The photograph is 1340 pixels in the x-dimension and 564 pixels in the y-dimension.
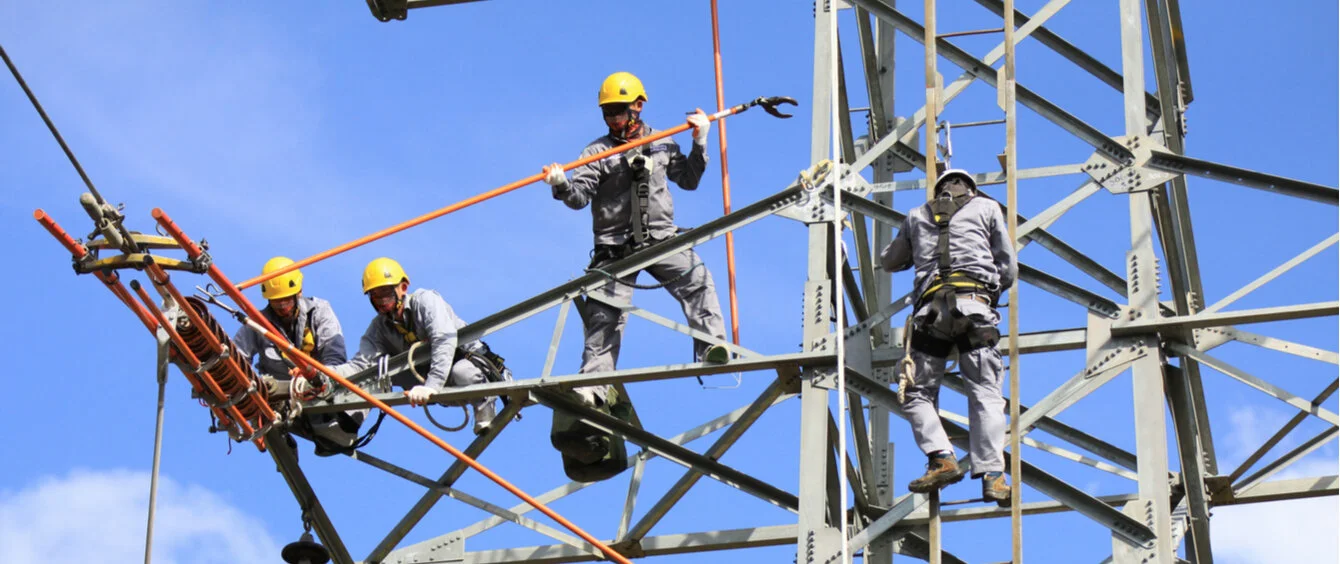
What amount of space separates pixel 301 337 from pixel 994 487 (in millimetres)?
5948

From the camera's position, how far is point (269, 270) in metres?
16.8

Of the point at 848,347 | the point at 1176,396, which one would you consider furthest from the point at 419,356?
the point at 1176,396

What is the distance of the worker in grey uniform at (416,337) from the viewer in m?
15.2

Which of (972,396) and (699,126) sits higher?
(699,126)

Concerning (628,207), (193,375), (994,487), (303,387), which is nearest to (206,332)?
(193,375)

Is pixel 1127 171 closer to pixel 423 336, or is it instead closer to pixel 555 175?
pixel 555 175

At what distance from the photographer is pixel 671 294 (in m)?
15.6

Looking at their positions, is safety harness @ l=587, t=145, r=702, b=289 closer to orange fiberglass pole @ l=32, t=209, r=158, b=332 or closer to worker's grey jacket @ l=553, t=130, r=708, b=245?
worker's grey jacket @ l=553, t=130, r=708, b=245

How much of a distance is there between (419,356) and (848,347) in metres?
3.13

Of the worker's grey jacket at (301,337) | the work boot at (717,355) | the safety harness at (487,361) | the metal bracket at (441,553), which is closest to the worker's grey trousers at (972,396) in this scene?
the work boot at (717,355)

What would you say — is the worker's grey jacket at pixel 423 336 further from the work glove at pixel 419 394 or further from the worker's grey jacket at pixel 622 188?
the worker's grey jacket at pixel 622 188

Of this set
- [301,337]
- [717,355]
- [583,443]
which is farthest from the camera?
[301,337]

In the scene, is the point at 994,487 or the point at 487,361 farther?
the point at 487,361

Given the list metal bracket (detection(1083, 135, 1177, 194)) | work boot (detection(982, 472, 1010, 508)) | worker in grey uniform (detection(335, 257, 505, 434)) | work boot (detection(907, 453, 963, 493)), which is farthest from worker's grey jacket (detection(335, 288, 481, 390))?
metal bracket (detection(1083, 135, 1177, 194))
